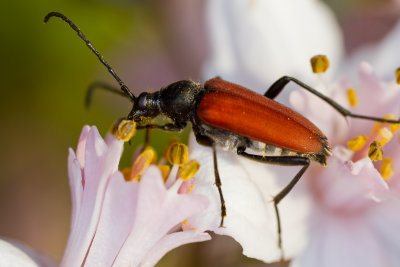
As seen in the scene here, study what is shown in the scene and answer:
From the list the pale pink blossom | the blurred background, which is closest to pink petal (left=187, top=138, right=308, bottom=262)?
the pale pink blossom

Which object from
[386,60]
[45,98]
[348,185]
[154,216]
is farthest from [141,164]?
[45,98]

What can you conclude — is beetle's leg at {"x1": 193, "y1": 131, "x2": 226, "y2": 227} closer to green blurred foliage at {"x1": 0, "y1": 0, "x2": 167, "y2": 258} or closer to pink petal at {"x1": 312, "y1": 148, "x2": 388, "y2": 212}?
pink petal at {"x1": 312, "y1": 148, "x2": 388, "y2": 212}

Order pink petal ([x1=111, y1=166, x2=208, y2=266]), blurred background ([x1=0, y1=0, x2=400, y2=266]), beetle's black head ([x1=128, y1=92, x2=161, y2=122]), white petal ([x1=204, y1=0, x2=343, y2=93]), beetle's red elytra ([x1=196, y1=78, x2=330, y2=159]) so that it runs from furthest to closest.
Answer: blurred background ([x1=0, y1=0, x2=400, y2=266]) → white petal ([x1=204, y1=0, x2=343, y2=93]) → beetle's black head ([x1=128, y1=92, x2=161, y2=122]) → beetle's red elytra ([x1=196, y1=78, x2=330, y2=159]) → pink petal ([x1=111, y1=166, x2=208, y2=266])

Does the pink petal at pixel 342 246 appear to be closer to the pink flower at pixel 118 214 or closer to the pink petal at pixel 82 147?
the pink flower at pixel 118 214

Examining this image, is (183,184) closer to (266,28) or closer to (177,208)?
(177,208)

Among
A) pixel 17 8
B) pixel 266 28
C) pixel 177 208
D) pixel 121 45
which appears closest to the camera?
pixel 177 208

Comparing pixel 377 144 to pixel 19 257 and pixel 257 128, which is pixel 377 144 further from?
pixel 19 257

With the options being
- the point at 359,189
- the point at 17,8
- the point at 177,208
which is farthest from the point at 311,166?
the point at 17,8
